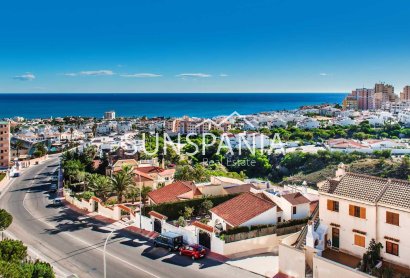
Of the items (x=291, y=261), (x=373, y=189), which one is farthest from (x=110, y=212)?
(x=373, y=189)

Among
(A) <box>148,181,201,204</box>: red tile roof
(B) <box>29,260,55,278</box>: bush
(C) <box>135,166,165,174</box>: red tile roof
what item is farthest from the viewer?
(C) <box>135,166,165,174</box>: red tile roof

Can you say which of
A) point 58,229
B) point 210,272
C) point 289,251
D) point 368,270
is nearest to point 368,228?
point 368,270

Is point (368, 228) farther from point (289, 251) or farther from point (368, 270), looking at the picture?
point (289, 251)

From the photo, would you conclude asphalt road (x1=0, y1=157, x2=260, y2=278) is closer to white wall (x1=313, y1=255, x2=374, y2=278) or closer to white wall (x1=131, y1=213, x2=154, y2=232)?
white wall (x1=131, y1=213, x2=154, y2=232)

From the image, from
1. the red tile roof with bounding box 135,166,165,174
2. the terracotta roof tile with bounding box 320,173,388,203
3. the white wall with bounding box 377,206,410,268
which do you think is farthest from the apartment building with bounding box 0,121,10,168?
the white wall with bounding box 377,206,410,268

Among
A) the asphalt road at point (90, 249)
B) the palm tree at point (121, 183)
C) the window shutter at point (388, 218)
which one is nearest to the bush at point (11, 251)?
the asphalt road at point (90, 249)

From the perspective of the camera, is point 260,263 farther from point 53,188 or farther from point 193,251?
point 53,188
